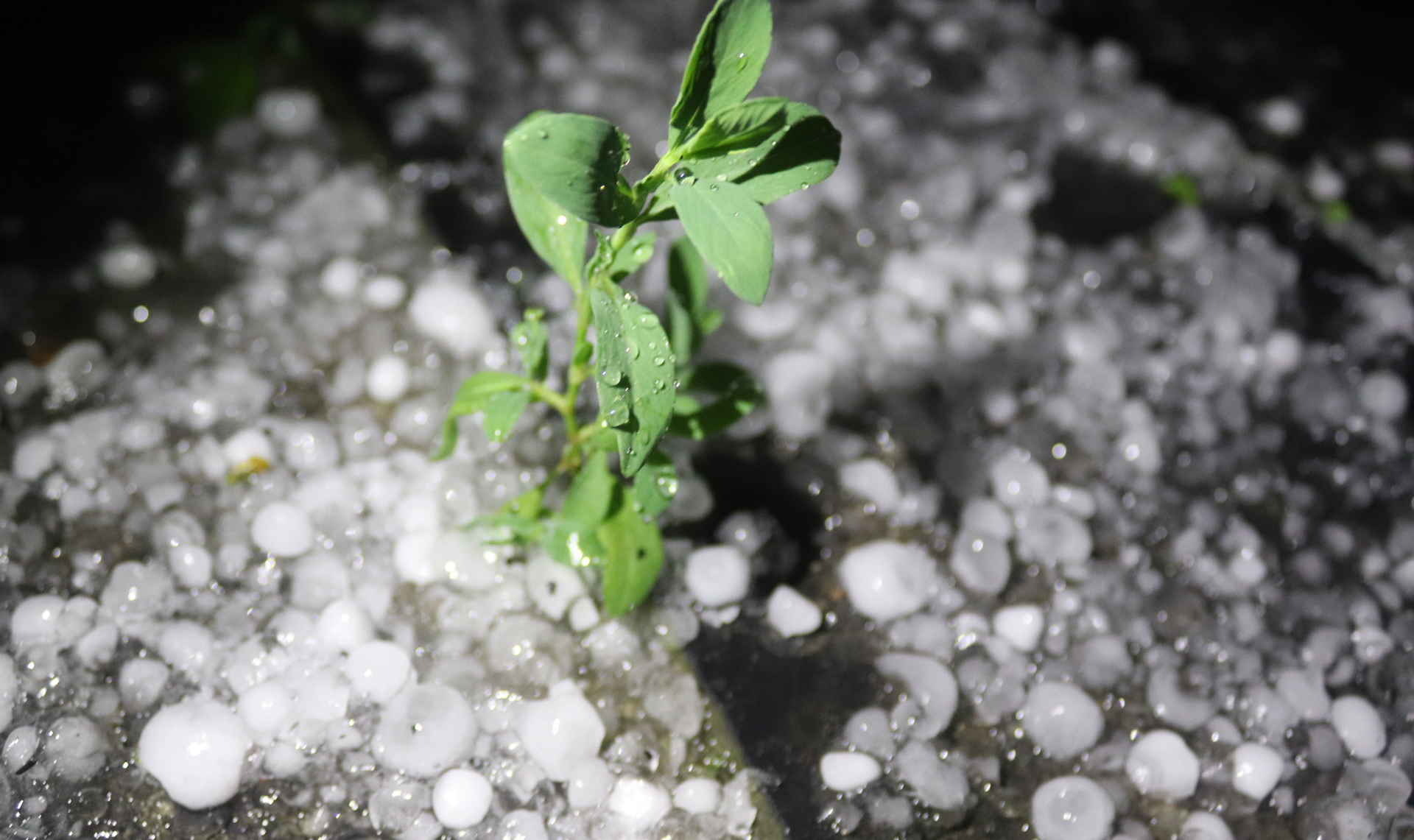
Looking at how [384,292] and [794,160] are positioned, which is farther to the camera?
[384,292]

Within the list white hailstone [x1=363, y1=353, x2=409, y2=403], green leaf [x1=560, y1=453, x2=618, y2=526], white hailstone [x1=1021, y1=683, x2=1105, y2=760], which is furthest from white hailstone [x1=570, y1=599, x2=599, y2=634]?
white hailstone [x1=1021, y1=683, x2=1105, y2=760]

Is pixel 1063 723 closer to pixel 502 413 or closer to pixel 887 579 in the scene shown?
pixel 887 579

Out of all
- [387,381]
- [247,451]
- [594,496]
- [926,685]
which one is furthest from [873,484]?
[247,451]

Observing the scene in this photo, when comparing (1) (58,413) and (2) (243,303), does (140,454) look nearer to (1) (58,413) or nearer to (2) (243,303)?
(1) (58,413)

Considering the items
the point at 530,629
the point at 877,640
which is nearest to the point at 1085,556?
the point at 877,640

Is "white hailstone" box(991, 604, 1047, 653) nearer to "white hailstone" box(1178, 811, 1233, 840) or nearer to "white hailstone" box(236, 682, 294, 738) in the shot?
"white hailstone" box(1178, 811, 1233, 840)
